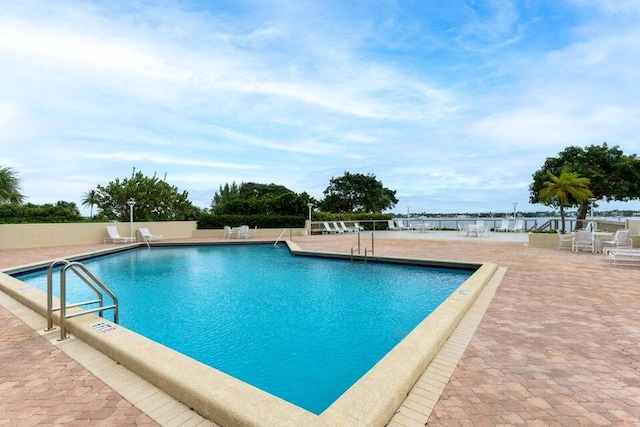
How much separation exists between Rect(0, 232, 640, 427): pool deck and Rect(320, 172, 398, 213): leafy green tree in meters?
32.4

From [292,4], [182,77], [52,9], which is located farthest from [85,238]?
[292,4]

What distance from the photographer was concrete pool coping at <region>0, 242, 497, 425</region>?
1893mm

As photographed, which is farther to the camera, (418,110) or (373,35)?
(418,110)

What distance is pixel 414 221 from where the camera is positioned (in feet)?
70.6

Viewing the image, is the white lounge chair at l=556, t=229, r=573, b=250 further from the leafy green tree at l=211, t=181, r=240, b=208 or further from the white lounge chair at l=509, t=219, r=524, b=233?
the leafy green tree at l=211, t=181, r=240, b=208

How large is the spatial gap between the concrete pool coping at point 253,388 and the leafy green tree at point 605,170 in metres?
19.9

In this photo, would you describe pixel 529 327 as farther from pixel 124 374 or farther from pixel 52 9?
pixel 52 9

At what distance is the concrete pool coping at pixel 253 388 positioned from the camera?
1893 mm

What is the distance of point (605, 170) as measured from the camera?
759 inches

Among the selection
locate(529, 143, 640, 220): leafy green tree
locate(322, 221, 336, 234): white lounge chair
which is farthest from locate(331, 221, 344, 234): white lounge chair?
locate(529, 143, 640, 220): leafy green tree

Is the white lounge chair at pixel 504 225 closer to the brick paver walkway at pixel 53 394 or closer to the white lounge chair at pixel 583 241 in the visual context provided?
the white lounge chair at pixel 583 241

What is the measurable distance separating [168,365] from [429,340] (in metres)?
2.19

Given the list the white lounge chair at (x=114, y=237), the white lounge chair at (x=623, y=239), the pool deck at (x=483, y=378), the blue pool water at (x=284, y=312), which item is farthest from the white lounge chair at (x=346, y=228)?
the pool deck at (x=483, y=378)

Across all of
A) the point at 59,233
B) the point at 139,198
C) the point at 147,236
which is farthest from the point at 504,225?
the point at 139,198
